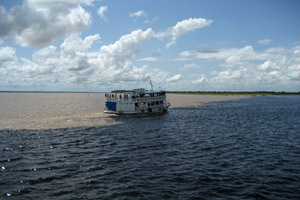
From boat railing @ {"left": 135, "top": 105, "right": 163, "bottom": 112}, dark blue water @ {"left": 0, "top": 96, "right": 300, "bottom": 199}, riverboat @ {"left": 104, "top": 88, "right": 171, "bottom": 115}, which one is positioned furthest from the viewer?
boat railing @ {"left": 135, "top": 105, "right": 163, "bottom": 112}

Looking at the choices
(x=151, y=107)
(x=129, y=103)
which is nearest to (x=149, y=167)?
(x=129, y=103)

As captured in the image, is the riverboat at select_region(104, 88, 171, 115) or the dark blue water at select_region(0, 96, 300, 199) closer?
the dark blue water at select_region(0, 96, 300, 199)

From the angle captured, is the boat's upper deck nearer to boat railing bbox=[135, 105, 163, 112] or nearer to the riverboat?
the riverboat

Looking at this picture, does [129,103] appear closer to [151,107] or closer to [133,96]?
[133,96]

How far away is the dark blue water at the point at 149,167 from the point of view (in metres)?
16.4

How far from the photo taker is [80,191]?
1645cm

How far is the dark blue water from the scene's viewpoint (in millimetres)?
16406

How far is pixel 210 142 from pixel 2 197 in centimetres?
2560

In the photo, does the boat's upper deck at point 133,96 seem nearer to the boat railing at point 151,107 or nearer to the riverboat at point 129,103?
the riverboat at point 129,103

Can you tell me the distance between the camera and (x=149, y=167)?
21.6 metres

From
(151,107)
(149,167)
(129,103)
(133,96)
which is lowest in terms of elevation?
(149,167)

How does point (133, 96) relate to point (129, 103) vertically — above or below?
above

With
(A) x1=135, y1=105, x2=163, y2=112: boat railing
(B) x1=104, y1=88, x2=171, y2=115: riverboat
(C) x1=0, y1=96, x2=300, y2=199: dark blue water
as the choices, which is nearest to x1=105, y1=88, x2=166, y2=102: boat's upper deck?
(B) x1=104, y1=88, x2=171, y2=115: riverboat

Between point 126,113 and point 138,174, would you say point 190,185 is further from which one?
point 126,113
